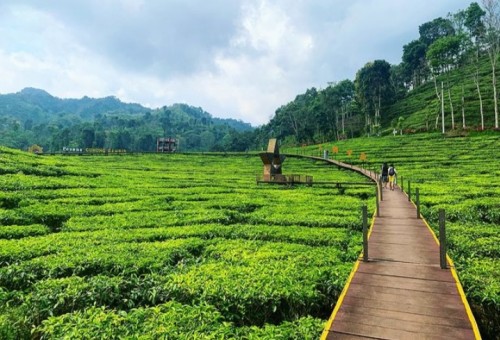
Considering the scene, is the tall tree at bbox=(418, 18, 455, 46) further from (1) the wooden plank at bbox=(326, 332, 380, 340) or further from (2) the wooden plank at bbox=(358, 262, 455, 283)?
(1) the wooden plank at bbox=(326, 332, 380, 340)

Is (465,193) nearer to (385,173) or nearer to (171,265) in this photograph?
(385,173)

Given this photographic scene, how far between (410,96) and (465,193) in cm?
9640

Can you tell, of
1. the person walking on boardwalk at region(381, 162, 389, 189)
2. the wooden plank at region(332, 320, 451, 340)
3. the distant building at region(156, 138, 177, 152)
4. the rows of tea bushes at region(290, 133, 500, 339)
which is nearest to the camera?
the wooden plank at region(332, 320, 451, 340)

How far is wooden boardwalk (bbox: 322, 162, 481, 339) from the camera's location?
6055 mm

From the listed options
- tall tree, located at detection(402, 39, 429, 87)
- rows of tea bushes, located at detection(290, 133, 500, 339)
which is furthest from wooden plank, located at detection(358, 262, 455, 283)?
tall tree, located at detection(402, 39, 429, 87)

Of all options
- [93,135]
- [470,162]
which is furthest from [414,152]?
[93,135]

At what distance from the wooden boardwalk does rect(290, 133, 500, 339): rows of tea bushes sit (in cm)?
109

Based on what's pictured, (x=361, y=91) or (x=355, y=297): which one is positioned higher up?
(x=361, y=91)

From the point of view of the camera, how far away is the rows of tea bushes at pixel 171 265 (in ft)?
26.1

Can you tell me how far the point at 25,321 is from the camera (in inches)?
328

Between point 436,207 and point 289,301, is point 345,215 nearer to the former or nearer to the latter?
point 436,207

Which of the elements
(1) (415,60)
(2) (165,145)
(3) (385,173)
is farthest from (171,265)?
(1) (415,60)

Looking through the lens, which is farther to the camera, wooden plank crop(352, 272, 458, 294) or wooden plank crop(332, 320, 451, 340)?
wooden plank crop(352, 272, 458, 294)

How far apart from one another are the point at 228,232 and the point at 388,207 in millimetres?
8287
